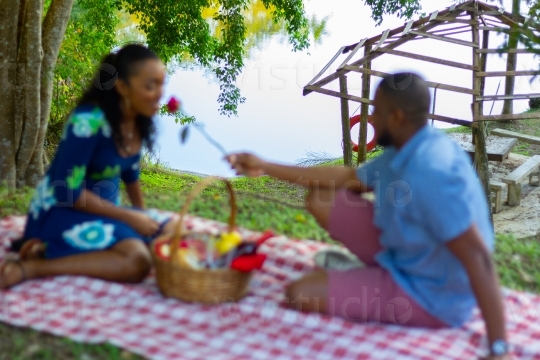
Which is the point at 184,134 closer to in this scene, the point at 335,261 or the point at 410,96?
the point at 335,261

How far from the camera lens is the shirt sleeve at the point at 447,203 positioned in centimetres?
209

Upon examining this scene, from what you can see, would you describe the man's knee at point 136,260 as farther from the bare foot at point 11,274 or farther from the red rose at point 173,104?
the red rose at point 173,104

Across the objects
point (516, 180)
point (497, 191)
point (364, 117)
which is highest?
point (364, 117)

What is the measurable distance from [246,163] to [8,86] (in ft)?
10.5

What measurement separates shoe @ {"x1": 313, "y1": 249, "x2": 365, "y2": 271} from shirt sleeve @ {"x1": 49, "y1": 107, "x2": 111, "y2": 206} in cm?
104

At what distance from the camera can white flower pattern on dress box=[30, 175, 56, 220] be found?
2.66 metres

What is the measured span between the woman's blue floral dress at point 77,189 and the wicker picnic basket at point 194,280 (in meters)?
0.28

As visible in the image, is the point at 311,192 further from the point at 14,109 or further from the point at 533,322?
the point at 14,109

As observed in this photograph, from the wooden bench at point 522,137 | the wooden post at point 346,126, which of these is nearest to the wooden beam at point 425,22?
the wooden post at point 346,126

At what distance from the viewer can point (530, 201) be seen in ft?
26.1

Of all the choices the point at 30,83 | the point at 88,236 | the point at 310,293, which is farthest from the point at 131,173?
the point at 30,83

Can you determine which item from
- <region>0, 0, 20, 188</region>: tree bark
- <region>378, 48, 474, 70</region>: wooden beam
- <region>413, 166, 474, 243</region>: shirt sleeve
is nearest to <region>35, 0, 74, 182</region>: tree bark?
<region>0, 0, 20, 188</region>: tree bark

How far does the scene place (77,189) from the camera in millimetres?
2561

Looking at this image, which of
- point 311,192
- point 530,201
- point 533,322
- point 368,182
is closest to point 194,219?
point 311,192
